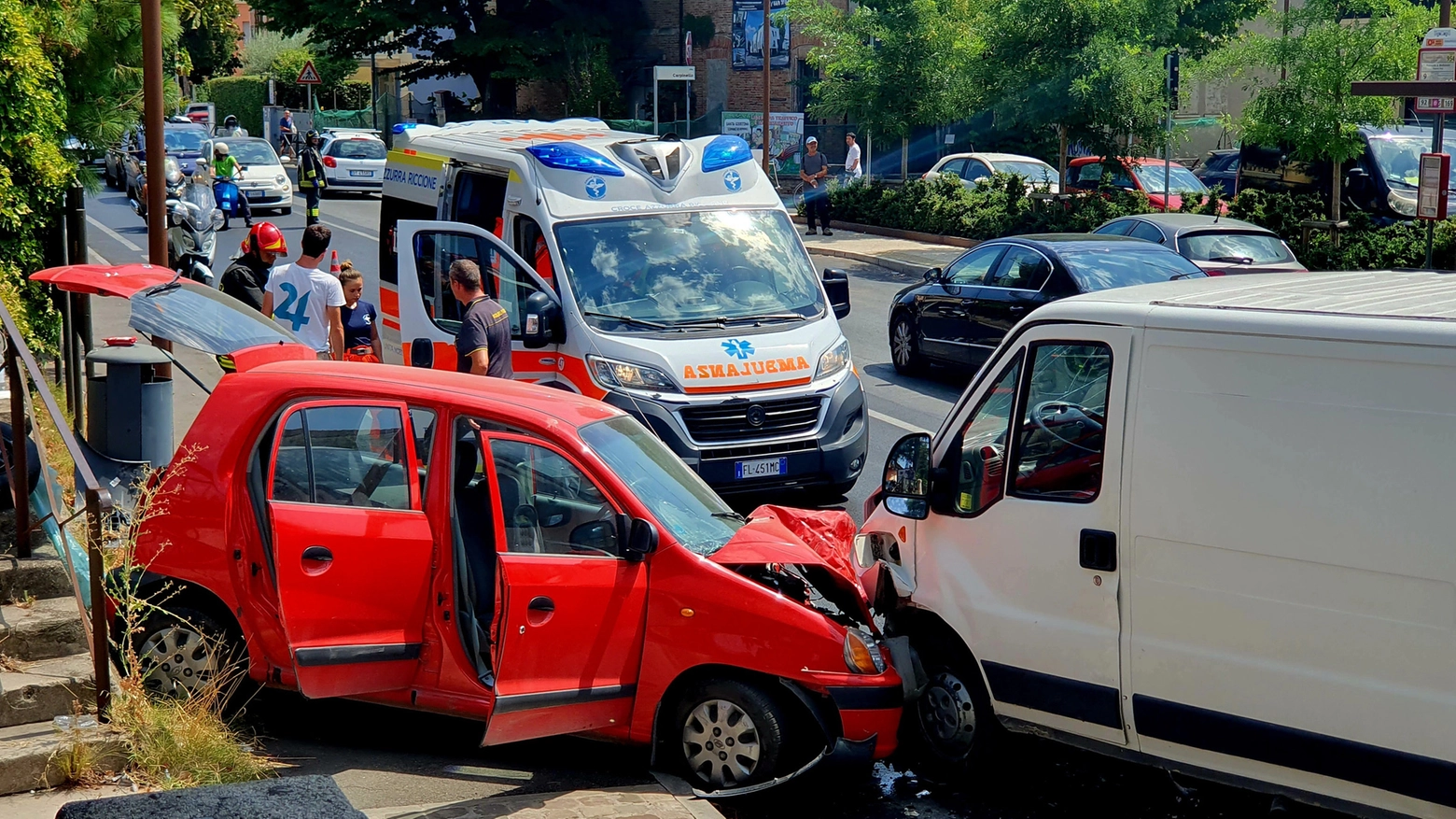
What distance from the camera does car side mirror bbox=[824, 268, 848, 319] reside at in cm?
1066

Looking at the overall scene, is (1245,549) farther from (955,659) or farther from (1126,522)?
(955,659)

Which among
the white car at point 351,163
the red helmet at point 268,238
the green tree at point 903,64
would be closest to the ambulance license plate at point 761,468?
the red helmet at point 268,238

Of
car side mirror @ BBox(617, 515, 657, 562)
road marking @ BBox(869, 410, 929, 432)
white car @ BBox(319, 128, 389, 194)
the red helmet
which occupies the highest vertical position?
white car @ BBox(319, 128, 389, 194)

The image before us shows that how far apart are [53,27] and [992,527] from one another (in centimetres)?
809

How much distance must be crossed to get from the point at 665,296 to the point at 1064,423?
486 centimetres

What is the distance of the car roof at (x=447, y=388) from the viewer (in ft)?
19.4

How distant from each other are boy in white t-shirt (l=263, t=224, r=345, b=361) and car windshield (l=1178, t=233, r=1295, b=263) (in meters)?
9.28

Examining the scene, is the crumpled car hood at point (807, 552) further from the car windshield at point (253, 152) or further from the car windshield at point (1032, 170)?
the car windshield at point (253, 152)

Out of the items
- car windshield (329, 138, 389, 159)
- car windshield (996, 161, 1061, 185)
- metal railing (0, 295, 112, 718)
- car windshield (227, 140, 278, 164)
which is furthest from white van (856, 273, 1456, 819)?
car windshield (329, 138, 389, 159)

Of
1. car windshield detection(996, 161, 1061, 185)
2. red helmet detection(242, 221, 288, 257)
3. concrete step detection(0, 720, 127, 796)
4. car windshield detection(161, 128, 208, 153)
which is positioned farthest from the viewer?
car windshield detection(161, 128, 208, 153)

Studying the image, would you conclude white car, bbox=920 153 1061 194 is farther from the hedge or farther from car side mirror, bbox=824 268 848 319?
the hedge

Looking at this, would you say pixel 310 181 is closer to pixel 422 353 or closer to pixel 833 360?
pixel 422 353

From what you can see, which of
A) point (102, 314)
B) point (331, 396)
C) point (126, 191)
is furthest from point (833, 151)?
point (331, 396)

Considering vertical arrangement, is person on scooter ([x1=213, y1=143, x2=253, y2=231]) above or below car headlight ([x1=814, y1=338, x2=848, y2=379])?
above
